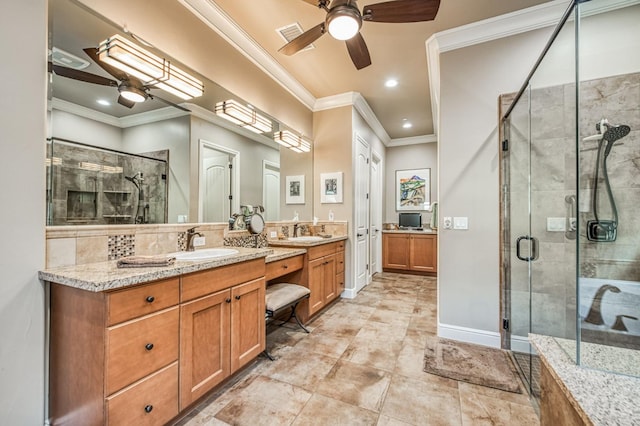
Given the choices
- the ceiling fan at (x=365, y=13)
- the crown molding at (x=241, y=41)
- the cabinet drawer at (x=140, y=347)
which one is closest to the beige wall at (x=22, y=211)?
the cabinet drawer at (x=140, y=347)

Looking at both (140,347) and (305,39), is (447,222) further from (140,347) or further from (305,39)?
(140,347)

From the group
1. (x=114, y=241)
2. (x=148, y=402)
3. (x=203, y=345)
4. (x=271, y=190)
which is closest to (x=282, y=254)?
(x=203, y=345)

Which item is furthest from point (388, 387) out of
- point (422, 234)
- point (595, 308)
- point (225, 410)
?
point (422, 234)

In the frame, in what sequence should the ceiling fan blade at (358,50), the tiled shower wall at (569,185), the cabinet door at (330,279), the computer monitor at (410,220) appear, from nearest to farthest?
the tiled shower wall at (569,185) → the ceiling fan blade at (358,50) → the cabinet door at (330,279) → the computer monitor at (410,220)

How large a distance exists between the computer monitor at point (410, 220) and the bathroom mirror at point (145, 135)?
3.60 metres

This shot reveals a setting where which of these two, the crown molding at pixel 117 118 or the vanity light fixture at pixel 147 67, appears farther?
the vanity light fixture at pixel 147 67

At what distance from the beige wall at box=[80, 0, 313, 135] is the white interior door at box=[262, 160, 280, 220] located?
636mm

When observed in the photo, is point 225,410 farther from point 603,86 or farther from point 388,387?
point 603,86

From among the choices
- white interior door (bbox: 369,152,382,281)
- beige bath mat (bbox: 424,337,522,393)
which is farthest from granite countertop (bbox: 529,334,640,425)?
white interior door (bbox: 369,152,382,281)

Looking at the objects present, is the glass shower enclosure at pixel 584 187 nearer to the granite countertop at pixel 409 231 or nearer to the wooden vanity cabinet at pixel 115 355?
the wooden vanity cabinet at pixel 115 355

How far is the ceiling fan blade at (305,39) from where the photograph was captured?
196 cm

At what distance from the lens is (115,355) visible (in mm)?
1149

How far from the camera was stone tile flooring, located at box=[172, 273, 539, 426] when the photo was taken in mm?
1542

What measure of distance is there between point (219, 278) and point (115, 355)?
61cm
